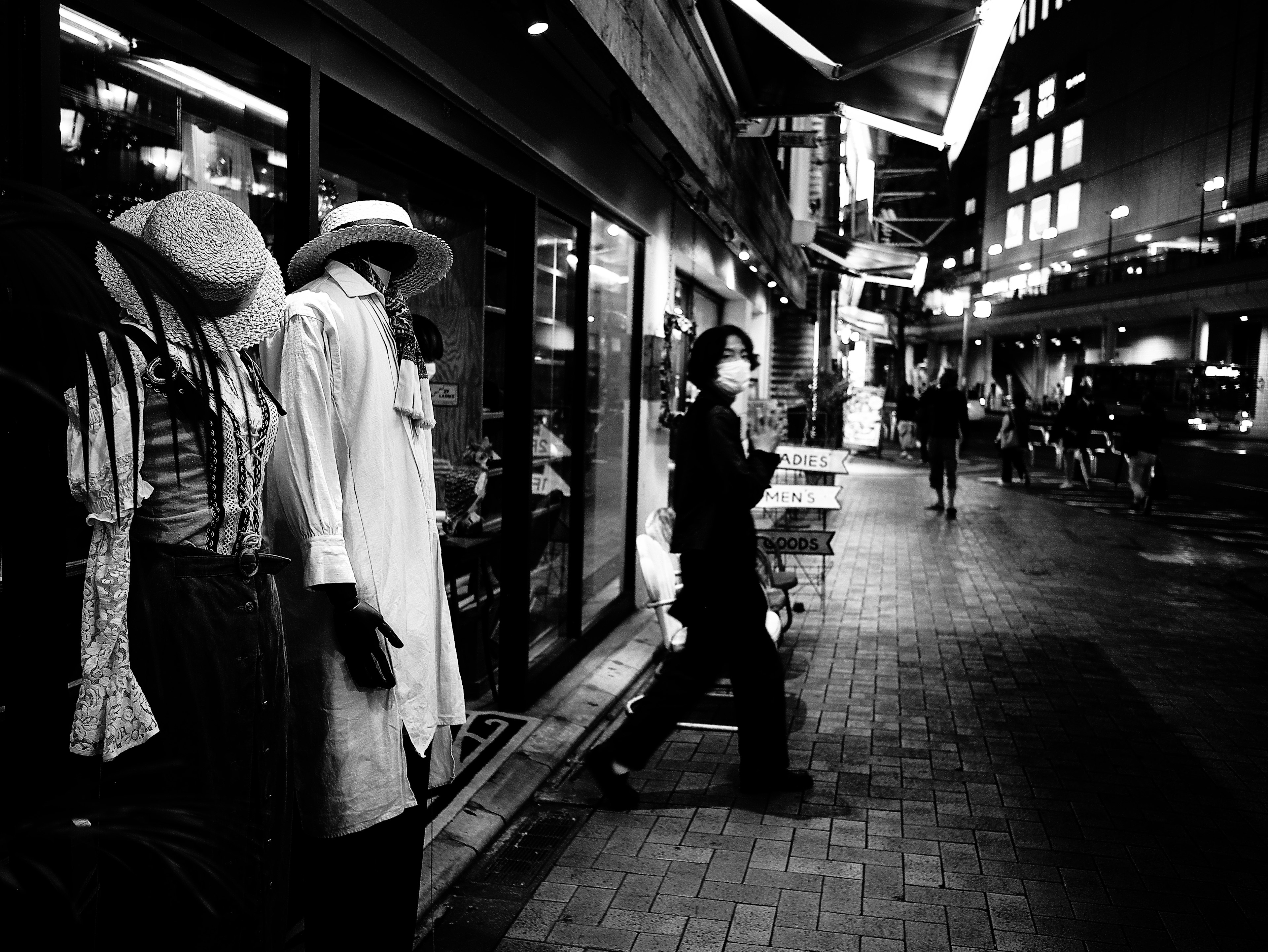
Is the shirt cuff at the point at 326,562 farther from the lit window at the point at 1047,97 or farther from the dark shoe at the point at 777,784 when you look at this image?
the lit window at the point at 1047,97

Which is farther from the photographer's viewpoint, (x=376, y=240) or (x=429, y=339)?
(x=429, y=339)

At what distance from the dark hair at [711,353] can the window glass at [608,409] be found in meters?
1.89

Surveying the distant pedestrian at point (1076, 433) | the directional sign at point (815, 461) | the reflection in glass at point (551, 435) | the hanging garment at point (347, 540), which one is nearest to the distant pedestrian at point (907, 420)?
the distant pedestrian at point (1076, 433)

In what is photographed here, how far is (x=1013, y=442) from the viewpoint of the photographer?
2086 cm

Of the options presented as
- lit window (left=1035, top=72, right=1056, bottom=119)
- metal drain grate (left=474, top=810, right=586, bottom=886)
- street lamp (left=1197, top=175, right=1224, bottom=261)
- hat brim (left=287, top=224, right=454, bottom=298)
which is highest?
lit window (left=1035, top=72, right=1056, bottom=119)

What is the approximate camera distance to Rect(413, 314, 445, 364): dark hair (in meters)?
4.43

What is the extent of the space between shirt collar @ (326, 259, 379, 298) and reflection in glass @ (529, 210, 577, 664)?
2.85m

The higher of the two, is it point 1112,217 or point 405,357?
point 1112,217

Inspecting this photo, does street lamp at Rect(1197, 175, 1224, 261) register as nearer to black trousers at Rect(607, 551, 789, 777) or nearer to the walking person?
the walking person

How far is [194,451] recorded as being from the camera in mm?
2131

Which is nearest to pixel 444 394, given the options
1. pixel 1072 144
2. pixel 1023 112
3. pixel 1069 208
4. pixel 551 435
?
pixel 551 435

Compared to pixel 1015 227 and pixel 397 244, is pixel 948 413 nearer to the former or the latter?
pixel 397 244

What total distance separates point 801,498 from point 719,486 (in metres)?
3.78

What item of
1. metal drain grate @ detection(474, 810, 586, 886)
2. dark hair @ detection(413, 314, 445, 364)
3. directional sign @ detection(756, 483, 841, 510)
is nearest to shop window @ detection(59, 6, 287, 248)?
dark hair @ detection(413, 314, 445, 364)
